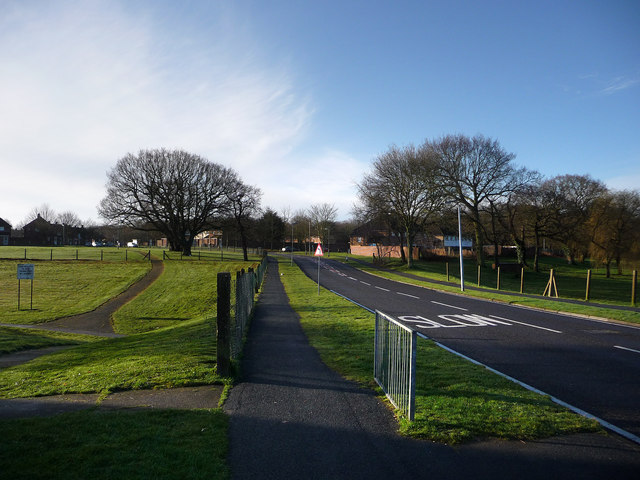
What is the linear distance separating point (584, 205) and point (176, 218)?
183 ft

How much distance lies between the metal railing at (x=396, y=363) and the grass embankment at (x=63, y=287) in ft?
68.6

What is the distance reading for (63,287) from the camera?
102 feet

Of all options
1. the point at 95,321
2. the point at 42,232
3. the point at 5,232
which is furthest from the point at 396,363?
the point at 5,232

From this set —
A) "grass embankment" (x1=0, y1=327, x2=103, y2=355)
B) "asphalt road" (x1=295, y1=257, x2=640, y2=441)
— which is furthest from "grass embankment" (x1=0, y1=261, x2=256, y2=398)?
"asphalt road" (x1=295, y1=257, x2=640, y2=441)

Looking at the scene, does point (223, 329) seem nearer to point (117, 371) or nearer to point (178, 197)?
point (117, 371)

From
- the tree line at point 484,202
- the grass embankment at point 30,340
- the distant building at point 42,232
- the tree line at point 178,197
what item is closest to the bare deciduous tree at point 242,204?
the tree line at point 178,197

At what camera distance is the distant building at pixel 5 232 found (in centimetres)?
9504

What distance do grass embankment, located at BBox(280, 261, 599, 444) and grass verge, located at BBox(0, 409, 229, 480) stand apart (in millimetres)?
2260

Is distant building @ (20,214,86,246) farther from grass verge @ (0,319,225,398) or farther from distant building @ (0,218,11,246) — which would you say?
grass verge @ (0,319,225,398)

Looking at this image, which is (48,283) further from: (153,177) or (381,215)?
(381,215)

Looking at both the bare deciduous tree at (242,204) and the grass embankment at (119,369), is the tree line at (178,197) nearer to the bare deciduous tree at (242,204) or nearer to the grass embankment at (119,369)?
the bare deciduous tree at (242,204)

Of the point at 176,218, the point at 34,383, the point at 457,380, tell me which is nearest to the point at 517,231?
the point at 176,218

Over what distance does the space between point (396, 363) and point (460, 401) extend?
97 cm

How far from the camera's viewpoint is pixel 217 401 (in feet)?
18.7
